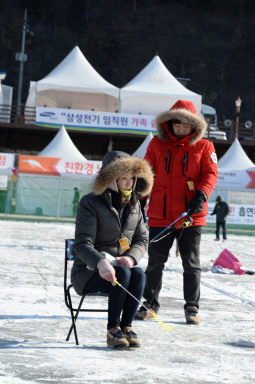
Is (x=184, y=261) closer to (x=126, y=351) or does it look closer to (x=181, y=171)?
(x=181, y=171)

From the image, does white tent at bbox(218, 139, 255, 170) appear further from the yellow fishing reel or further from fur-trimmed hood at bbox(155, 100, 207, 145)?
the yellow fishing reel

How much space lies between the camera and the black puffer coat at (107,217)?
385 centimetres

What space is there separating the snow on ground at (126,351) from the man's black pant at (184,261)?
0.20 meters

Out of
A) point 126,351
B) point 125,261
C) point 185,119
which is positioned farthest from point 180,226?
point 126,351

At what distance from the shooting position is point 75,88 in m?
29.5

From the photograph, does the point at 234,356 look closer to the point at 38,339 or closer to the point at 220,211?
the point at 38,339

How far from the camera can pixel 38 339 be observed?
13.1 ft

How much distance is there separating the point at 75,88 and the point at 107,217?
85.6 ft

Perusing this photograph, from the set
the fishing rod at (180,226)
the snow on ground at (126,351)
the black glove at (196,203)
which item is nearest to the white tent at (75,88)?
the snow on ground at (126,351)

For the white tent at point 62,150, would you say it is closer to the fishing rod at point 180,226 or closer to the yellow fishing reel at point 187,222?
the fishing rod at point 180,226

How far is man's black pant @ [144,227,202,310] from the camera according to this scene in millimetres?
4984

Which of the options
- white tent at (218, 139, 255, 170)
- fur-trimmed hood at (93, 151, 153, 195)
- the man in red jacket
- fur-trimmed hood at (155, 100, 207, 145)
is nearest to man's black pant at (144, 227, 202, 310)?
the man in red jacket

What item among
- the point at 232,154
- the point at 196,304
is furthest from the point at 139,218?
the point at 232,154

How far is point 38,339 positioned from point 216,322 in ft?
5.05
